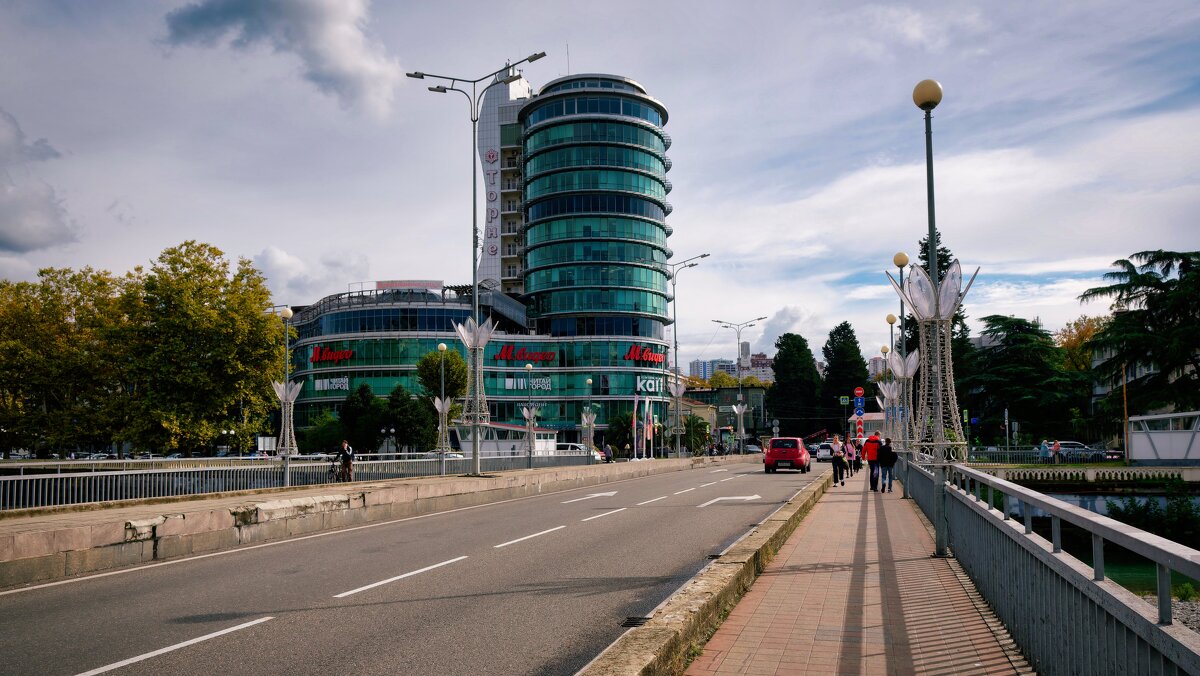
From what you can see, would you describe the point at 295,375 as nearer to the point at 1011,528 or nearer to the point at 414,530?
the point at 414,530

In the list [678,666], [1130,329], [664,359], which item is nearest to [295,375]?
[664,359]

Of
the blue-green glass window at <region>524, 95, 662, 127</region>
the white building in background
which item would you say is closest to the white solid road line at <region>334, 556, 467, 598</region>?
the blue-green glass window at <region>524, 95, 662, 127</region>

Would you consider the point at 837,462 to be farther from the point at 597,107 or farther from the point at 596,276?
the point at 597,107

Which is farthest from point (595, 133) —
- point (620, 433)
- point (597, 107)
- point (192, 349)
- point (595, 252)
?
point (192, 349)

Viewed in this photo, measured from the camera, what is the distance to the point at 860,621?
7.20 m

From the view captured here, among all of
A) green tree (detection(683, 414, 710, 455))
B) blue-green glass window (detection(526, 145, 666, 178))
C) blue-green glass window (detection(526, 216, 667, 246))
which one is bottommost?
green tree (detection(683, 414, 710, 455))

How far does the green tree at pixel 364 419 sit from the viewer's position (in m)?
71.1

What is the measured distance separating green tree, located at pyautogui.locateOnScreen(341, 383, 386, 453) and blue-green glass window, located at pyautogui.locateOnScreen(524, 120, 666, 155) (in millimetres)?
39209

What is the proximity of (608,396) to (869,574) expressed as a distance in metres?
84.6

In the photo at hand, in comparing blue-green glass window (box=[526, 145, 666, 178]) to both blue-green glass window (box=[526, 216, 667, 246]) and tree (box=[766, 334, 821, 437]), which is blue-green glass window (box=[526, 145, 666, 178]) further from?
tree (box=[766, 334, 821, 437])

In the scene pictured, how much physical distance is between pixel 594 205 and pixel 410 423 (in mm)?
38700

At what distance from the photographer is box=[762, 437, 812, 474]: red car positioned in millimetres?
37594

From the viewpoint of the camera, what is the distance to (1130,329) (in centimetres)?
4756

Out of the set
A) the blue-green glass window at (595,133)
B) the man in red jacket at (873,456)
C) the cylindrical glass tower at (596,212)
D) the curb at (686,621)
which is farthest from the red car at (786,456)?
the blue-green glass window at (595,133)
